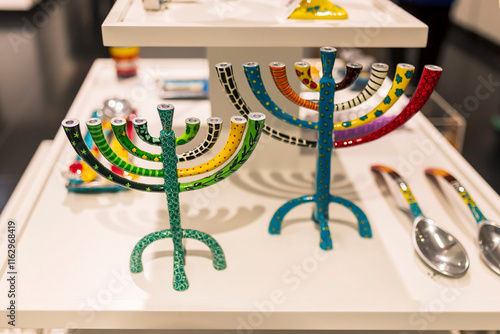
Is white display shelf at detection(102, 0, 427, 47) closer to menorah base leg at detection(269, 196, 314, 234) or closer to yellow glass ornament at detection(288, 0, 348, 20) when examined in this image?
yellow glass ornament at detection(288, 0, 348, 20)

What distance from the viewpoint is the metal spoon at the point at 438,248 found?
2.59 ft

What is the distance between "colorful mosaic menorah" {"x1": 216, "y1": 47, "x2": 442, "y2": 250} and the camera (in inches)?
29.1

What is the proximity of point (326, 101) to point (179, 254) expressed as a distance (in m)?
0.30

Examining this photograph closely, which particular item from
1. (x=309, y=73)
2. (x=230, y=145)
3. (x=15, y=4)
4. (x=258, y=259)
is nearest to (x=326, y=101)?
(x=309, y=73)

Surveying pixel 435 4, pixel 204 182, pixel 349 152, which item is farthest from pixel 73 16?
pixel 204 182

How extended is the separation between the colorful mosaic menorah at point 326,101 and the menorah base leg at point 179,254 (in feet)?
0.41

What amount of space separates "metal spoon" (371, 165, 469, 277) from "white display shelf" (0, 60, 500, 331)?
0.05ft

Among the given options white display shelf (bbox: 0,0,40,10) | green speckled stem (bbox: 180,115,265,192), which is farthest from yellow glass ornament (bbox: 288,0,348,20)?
white display shelf (bbox: 0,0,40,10)

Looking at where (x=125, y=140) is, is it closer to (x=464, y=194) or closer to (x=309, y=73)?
(x=309, y=73)

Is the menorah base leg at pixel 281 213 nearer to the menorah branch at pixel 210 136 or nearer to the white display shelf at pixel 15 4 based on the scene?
the menorah branch at pixel 210 136

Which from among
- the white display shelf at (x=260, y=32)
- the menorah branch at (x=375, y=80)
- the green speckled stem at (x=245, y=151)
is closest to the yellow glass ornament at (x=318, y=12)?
the white display shelf at (x=260, y=32)

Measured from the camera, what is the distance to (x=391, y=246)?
0.85 meters

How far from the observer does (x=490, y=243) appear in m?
0.83

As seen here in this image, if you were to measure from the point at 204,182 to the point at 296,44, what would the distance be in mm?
256
